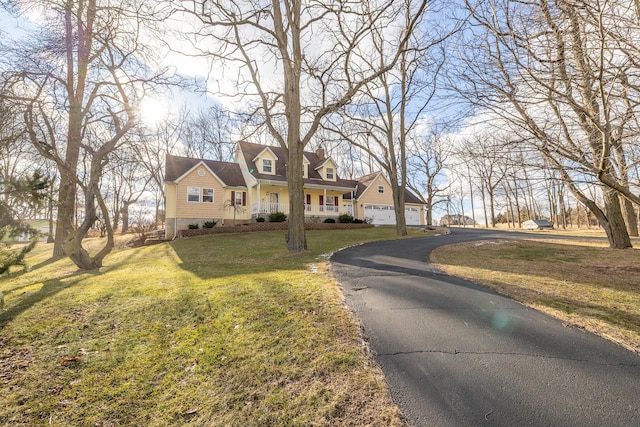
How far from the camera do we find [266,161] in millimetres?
23641

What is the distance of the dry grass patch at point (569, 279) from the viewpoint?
367 cm

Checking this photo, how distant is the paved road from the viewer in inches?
81.9

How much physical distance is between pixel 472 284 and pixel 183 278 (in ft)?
21.4

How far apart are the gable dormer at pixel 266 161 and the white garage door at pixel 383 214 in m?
10.3

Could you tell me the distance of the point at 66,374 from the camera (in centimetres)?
274

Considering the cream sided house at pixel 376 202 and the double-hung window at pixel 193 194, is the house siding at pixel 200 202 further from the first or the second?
the cream sided house at pixel 376 202

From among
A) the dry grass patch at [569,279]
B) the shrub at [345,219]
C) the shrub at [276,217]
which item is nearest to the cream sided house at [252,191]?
the shrub at [276,217]

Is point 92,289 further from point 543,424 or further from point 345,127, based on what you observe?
point 345,127

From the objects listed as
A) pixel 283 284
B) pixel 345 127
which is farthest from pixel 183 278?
pixel 345 127

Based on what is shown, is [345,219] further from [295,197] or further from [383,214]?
[295,197]

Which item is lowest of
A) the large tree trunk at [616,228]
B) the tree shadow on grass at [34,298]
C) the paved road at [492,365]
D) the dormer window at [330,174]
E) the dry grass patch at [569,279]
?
the paved road at [492,365]

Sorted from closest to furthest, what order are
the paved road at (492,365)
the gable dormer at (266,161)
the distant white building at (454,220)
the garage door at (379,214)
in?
the paved road at (492,365) < the gable dormer at (266,161) < the garage door at (379,214) < the distant white building at (454,220)

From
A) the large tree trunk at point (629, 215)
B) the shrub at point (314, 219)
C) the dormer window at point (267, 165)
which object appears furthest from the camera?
the shrub at point (314, 219)

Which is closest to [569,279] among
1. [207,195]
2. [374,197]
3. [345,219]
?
[345,219]
